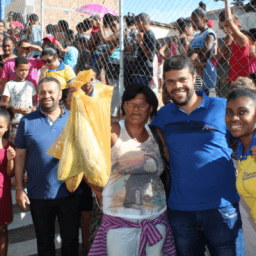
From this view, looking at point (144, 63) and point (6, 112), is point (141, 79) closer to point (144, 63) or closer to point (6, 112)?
point (144, 63)

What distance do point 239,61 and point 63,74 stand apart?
2.28m

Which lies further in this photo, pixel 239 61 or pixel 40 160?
pixel 239 61

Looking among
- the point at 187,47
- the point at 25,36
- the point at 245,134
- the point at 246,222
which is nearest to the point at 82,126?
the point at 245,134

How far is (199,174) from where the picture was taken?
5.88ft

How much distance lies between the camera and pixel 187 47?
3.30 m

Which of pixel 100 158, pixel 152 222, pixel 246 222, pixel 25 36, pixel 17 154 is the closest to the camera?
pixel 100 158

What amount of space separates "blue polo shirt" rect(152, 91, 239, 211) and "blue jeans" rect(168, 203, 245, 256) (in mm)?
52

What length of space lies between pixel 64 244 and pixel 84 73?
5.11 feet

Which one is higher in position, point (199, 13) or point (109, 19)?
point (109, 19)

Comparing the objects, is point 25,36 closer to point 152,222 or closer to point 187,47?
point 187,47

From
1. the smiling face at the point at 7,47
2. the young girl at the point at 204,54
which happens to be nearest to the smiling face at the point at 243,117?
the young girl at the point at 204,54

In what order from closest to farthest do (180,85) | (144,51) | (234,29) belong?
(180,85) → (234,29) → (144,51)

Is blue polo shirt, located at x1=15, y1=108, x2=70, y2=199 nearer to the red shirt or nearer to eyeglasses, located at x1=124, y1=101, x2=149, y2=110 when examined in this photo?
eyeglasses, located at x1=124, y1=101, x2=149, y2=110

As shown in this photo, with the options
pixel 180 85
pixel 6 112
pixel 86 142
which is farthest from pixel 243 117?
pixel 6 112
